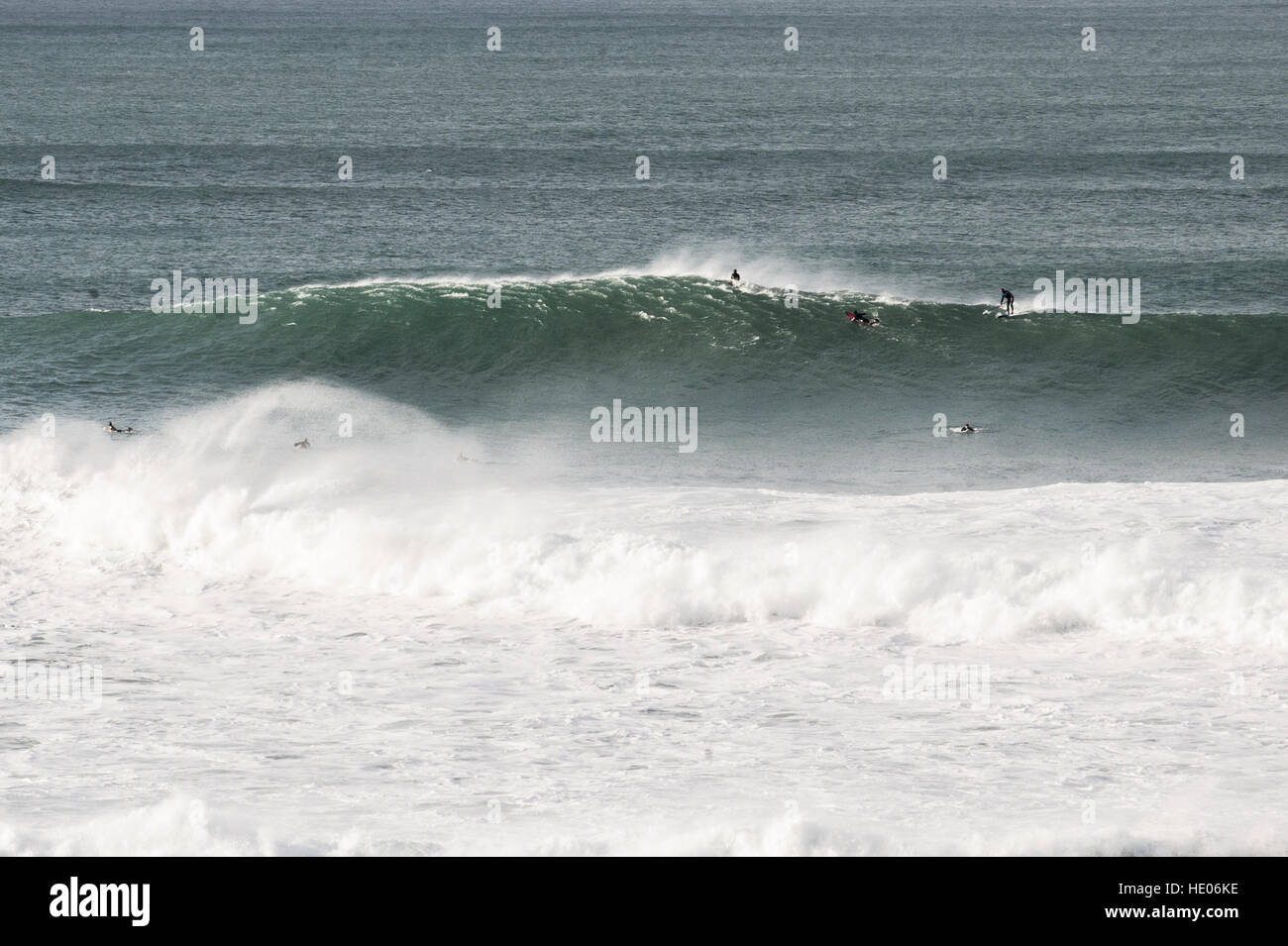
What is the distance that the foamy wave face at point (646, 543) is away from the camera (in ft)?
67.5

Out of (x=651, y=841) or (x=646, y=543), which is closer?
(x=651, y=841)

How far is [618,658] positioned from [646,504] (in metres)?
5.13

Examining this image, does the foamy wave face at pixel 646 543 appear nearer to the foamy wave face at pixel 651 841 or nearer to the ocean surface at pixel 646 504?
the ocean surface at pixel 646 504

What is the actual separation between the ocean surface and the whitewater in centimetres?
7

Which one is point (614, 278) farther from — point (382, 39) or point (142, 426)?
point (382, 39)

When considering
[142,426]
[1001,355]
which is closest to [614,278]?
[1001,355]

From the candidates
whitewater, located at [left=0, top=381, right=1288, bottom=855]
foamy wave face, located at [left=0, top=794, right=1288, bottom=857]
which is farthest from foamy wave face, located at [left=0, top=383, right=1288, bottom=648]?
foamy wave face, located at [left=0, top=794, right=1288, bottom=857]

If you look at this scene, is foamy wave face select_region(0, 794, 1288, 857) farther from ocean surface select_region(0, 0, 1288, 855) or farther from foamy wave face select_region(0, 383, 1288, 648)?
foamy wave face select_region(0, 383, 1288, 648)

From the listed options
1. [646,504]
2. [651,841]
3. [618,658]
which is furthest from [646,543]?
[651,841]

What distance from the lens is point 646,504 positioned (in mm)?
24797

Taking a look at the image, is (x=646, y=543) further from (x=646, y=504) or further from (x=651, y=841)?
(x=651, y=841)

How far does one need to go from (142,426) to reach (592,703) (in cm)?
1566

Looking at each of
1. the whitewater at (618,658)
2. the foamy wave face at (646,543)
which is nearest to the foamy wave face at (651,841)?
the whitewater at (618,658)

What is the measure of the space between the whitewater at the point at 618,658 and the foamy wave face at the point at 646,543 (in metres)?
0.06
